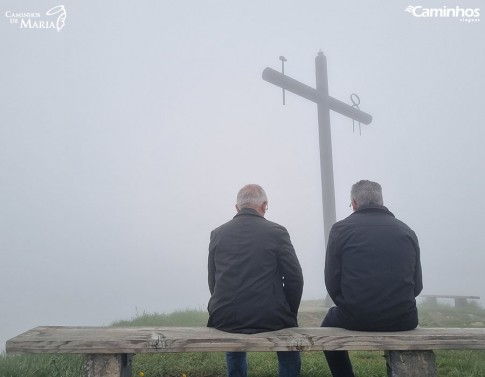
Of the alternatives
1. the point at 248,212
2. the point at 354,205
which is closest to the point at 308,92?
the point at 354,205

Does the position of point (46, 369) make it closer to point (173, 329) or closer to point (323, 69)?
point (173, 329)

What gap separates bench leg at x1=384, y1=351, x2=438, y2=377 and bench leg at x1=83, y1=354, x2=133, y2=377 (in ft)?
5.62

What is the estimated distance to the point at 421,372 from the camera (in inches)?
107

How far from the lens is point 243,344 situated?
262 cm

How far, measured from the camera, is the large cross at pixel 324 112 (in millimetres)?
9172

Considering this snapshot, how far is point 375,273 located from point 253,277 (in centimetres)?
81

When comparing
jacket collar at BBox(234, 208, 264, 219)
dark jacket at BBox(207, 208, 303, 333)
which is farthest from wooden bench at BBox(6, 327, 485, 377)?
jacket collar at BBox(234, 208, 264, 219)

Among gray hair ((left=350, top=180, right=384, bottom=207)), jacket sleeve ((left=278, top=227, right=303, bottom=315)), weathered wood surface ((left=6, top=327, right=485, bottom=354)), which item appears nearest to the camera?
weathered wood surface ((left=6, top=327, right=485, bottom=354))

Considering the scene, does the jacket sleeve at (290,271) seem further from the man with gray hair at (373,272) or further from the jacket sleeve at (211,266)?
the jacket sleeve at (211,266)

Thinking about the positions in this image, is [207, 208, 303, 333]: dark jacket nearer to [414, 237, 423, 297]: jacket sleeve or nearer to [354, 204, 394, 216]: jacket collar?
[354, 204, 394, 216]: jacket collar

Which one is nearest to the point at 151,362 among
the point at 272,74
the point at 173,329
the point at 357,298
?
the point at 173,329

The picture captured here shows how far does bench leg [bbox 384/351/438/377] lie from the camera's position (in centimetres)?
272

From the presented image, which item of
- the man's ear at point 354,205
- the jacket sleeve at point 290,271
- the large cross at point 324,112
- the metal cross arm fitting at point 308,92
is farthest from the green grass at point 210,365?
the metal cross arm fitting at point 308,92

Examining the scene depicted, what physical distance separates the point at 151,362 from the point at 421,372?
2.62 m
